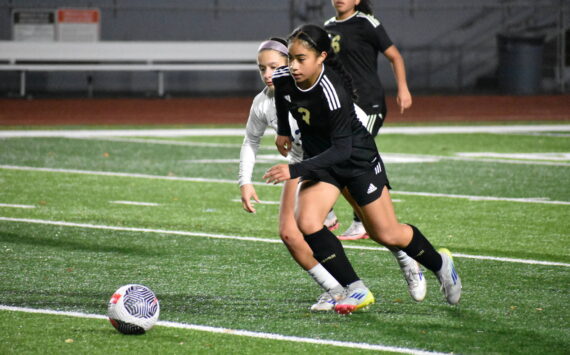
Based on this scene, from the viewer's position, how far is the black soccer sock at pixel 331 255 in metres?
6.20

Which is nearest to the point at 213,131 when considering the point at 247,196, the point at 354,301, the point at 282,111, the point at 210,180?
the point at 210,180

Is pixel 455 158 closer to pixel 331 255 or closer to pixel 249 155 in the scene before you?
pixel 249 155

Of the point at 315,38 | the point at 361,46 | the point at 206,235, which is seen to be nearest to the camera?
the point at 315,38

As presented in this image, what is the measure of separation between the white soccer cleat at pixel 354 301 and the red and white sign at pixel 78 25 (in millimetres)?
23621

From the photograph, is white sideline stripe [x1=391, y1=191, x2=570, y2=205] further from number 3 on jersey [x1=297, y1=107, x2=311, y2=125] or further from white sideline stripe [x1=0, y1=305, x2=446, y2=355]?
white sideline stripe [x1=0, y1=305, x2=446, y2=355]

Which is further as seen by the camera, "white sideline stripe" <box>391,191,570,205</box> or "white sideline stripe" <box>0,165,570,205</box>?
"white sideline stripe" <box>0,165,570,205</box>

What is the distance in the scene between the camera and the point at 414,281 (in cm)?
659

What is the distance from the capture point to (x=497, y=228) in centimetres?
954

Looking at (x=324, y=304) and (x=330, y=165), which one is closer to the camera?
(x=330, y=165)

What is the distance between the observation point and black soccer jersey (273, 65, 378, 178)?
6.00 meters

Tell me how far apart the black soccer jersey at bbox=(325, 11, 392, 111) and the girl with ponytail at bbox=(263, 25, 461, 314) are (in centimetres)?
243

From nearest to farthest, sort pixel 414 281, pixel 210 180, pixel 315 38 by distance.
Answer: pixel 315 38 → pixel 414 281 → pixel 210 180

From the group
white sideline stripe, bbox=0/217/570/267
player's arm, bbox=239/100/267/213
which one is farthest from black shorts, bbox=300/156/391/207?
white sideline stripe, bbox=0/217/570/267

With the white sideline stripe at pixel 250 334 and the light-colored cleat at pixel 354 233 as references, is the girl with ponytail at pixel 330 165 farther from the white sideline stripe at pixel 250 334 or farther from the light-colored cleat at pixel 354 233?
the light-colored cleat at pixel 354 233
